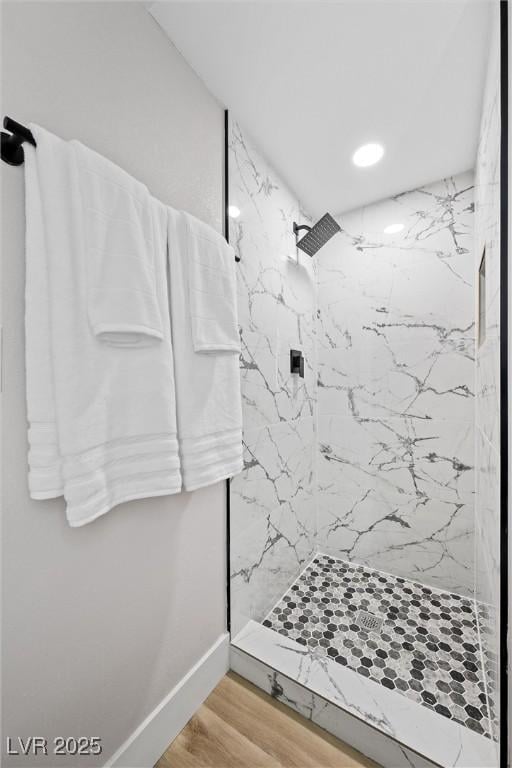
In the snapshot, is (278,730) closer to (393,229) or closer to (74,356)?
(74,356)

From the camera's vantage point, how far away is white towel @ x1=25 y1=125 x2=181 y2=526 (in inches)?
25.3

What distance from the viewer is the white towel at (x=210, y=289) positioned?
0.94 meters

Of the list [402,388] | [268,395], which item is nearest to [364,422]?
[402,388]

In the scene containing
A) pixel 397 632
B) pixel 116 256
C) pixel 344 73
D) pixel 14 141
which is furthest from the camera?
pixel 397 632

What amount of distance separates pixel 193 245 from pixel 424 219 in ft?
4.68

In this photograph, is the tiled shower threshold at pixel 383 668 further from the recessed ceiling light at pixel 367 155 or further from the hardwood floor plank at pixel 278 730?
the recessed ceiling light at pixel 367 155

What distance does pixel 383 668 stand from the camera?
118cm

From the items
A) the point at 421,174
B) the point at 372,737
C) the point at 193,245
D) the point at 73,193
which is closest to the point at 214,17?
the point at 193,245

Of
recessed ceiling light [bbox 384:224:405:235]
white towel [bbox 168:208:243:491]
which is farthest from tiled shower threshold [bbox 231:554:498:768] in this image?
recessed ceiling light [bbox 384:224:405:235]

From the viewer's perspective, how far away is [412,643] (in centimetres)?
130

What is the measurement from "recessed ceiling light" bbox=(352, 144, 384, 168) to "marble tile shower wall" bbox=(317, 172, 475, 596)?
35 centimetres

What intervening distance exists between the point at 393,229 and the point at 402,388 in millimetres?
898

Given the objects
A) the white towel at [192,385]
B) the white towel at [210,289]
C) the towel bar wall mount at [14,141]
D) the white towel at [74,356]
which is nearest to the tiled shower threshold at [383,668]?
the white towel at [192,385]

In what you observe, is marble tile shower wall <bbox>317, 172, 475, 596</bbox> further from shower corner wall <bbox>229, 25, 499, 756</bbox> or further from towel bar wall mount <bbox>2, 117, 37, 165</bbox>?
towel bar wall mount <bbox>2, 117, 37, 165</bbox>
